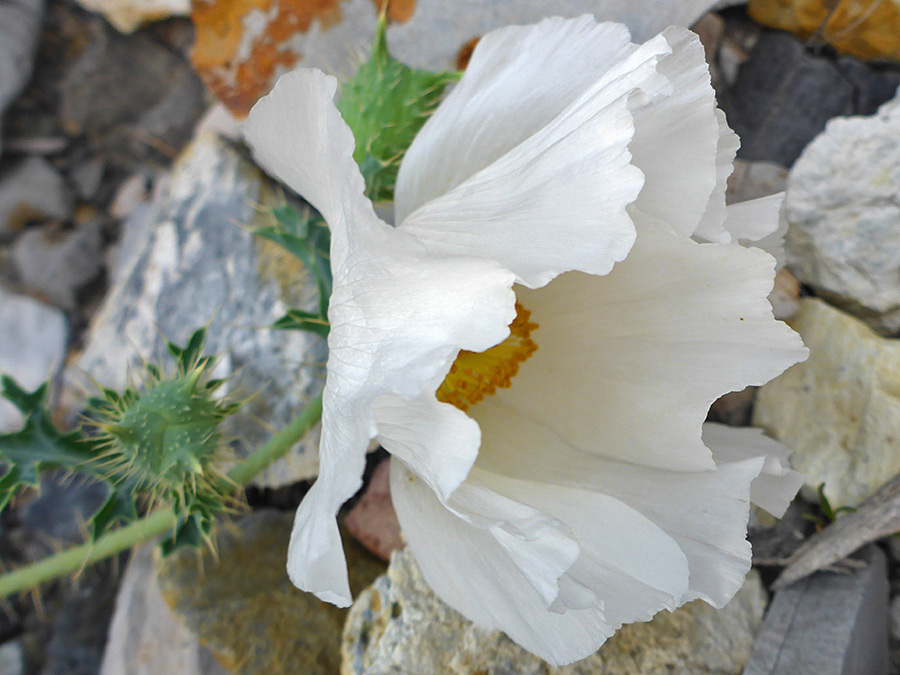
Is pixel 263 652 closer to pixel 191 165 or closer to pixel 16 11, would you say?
pixel 191 165

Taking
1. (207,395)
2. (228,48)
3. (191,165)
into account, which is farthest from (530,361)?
(191,165)

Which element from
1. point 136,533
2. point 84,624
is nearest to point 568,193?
point 136,533

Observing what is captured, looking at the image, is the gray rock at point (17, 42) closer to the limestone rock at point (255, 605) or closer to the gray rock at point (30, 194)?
the gray rock at point (30, 194)

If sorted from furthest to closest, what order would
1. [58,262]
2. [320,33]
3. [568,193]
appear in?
[58,262]
[320,33]
[568,193]

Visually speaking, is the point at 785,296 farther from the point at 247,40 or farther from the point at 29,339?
the point at 29,339

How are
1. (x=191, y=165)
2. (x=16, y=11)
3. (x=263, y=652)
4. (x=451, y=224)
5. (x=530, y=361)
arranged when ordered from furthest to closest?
1. (x=16, y=11)
2. (x=191, y=165)
3. (x=263, y=652)
4. (x=530, y=361)
5. (x=451, y=224)

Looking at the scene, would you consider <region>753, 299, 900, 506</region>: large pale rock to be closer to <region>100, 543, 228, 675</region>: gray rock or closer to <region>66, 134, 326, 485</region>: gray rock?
<region>66, 134, 326, 485</region>: gray rock

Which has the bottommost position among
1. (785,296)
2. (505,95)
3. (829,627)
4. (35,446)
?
(829,627)
